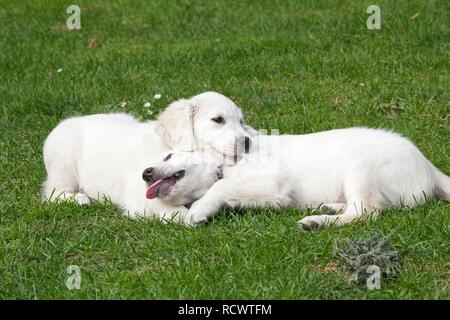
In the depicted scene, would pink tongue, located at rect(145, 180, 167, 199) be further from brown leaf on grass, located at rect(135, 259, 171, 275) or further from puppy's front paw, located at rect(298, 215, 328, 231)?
puppy's front paw, located at rect(298, 215, 328, 231)

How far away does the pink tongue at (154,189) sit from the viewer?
5.54 metres

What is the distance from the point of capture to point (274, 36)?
31.7 feet

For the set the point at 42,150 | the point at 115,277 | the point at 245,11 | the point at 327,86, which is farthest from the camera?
the point at 245,11

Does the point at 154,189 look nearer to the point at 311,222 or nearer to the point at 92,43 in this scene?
the point at 311,222

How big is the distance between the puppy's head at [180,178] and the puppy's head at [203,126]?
0.63 ft

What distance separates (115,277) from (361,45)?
5.39 meters

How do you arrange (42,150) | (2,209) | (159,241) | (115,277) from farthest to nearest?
1. (42,150)
2. (2,209)
3. (159,241)
4. (115,277)

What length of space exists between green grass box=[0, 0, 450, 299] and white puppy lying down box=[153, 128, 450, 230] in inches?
5.6

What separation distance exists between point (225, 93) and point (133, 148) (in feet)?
7.08

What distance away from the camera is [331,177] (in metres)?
5.64

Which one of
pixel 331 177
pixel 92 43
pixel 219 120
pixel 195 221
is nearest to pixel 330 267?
pixel 195 221

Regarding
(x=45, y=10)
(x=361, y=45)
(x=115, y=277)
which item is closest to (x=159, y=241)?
(x=115, y=277)
